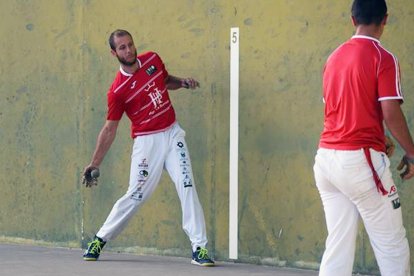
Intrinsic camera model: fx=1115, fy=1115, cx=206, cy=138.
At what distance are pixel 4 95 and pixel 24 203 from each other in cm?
109

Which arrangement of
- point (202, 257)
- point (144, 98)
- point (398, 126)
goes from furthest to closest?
point (144, 98) → point (202, 257) → point (398, 126)

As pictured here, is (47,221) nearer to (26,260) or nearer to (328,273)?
(26,260)

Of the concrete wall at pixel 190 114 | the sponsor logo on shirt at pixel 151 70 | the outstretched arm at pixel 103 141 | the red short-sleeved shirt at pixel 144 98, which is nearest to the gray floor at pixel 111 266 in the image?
the concrete wall at pixel 190 114

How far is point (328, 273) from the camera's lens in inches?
255

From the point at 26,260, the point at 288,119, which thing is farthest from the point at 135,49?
the point at 26,260

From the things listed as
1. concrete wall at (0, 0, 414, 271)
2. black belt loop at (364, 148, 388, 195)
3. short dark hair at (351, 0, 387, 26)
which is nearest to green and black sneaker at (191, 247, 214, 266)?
concrete wall at (0, 0, 414, 271)

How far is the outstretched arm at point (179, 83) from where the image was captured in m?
9.47

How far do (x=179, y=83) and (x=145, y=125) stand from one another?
1.52 feet

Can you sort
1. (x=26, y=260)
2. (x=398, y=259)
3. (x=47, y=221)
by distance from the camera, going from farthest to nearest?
(x=47, y=221) < (x=26, y=260) < (x=398, y=259)

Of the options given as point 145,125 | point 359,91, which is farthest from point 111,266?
point 359,91

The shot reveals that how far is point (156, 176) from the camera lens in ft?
31.4

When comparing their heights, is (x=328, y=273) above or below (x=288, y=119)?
below

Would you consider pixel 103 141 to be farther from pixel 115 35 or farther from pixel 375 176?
pixel 375 176

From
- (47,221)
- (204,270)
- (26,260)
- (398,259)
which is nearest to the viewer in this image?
(398,259)
